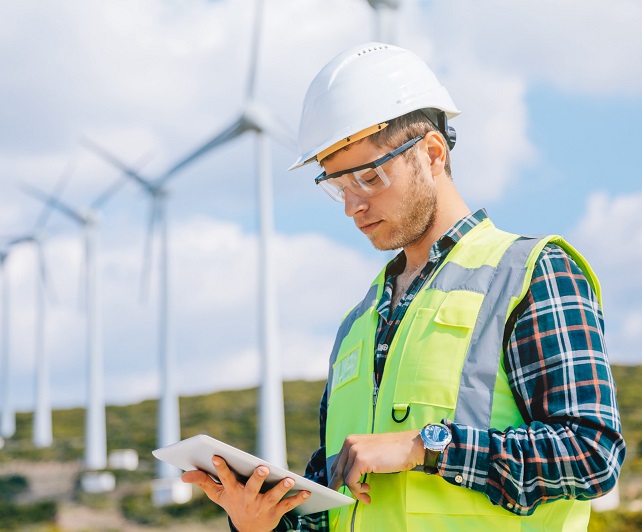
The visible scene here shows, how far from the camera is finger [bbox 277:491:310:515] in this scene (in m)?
3.53

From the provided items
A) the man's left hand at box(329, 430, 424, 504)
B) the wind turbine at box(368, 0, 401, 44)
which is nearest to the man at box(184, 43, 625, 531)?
the man's left hand at box(329, 430, 424, 504)

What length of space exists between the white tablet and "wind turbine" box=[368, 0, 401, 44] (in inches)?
679

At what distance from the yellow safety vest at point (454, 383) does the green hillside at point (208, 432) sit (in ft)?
77.2

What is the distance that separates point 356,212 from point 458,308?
579 mm

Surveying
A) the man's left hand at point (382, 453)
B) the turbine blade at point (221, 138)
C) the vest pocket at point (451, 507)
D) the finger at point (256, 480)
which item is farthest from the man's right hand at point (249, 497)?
the turbine blade at point (221, 138)

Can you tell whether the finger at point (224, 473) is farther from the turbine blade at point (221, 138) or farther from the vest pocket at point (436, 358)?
the turbine blade at point (221, 138)

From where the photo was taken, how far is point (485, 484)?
10.6 ft

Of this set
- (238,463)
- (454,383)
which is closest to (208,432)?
(238,463)

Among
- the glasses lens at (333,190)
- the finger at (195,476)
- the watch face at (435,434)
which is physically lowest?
the finger at (195,476)

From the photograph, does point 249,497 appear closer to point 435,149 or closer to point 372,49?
point 435,149

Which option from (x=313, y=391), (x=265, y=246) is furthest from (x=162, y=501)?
(x=313, y=391)

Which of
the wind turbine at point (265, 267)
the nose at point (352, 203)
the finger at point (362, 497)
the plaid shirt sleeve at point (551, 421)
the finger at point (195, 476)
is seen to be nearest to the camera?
the plaid shirt sleeve at point (551, 421)

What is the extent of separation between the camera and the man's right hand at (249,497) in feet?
11.5

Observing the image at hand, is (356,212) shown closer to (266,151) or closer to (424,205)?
(424,205)
